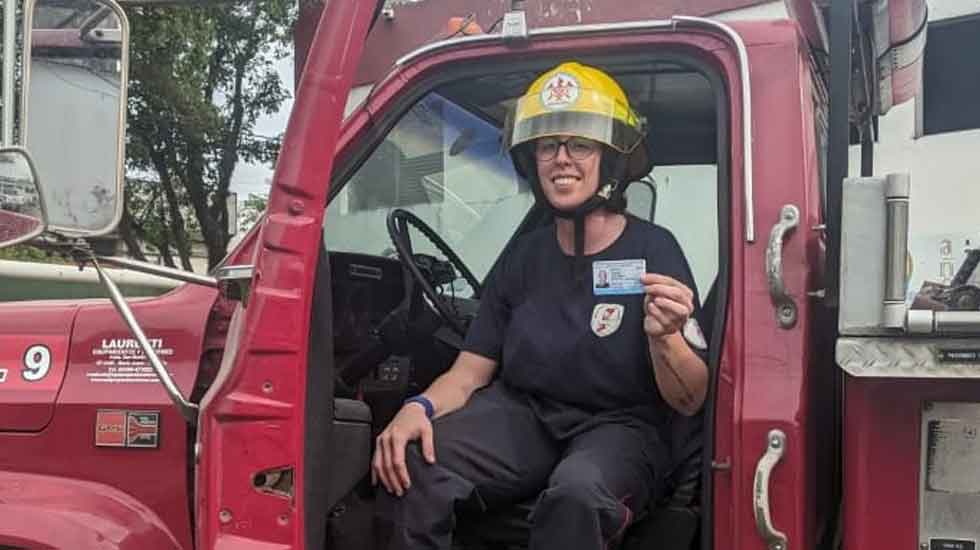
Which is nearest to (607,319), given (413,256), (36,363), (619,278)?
(619,278)

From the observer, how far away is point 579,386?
2268 mm

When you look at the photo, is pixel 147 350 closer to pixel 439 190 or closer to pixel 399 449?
pixel 399 449

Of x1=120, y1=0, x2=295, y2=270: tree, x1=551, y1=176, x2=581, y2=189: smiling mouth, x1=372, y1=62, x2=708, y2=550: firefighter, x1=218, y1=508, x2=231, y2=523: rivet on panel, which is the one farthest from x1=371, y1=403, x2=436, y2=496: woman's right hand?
x1=120, y1=0, x2=295, y2=270: tree

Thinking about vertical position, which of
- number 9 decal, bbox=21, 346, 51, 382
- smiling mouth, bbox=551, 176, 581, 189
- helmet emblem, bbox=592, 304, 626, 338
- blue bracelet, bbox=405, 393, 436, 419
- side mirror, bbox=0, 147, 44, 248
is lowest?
blue bracelet, bbox=405, 393, 436, 419

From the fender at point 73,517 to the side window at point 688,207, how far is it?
1.51 metres

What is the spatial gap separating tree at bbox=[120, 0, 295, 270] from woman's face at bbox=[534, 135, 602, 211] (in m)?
4.64

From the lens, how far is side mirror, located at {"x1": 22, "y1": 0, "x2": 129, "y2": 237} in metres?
1.88

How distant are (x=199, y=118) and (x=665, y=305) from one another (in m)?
6.80

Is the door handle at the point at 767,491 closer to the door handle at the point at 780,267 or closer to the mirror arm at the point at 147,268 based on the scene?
the door handle at the point at 780,267

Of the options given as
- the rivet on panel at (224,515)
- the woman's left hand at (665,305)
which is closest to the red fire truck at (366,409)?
the rivet on panel at (224,515)

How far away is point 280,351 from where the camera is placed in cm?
194

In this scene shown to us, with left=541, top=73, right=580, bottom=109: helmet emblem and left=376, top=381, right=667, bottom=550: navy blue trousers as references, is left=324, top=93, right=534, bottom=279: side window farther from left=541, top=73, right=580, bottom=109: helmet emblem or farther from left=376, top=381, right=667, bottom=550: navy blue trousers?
left=376, top=381, right=667, bottom=550: navy blue trousers

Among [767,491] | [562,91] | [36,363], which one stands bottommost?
[767,491]

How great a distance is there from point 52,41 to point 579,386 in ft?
3.90
